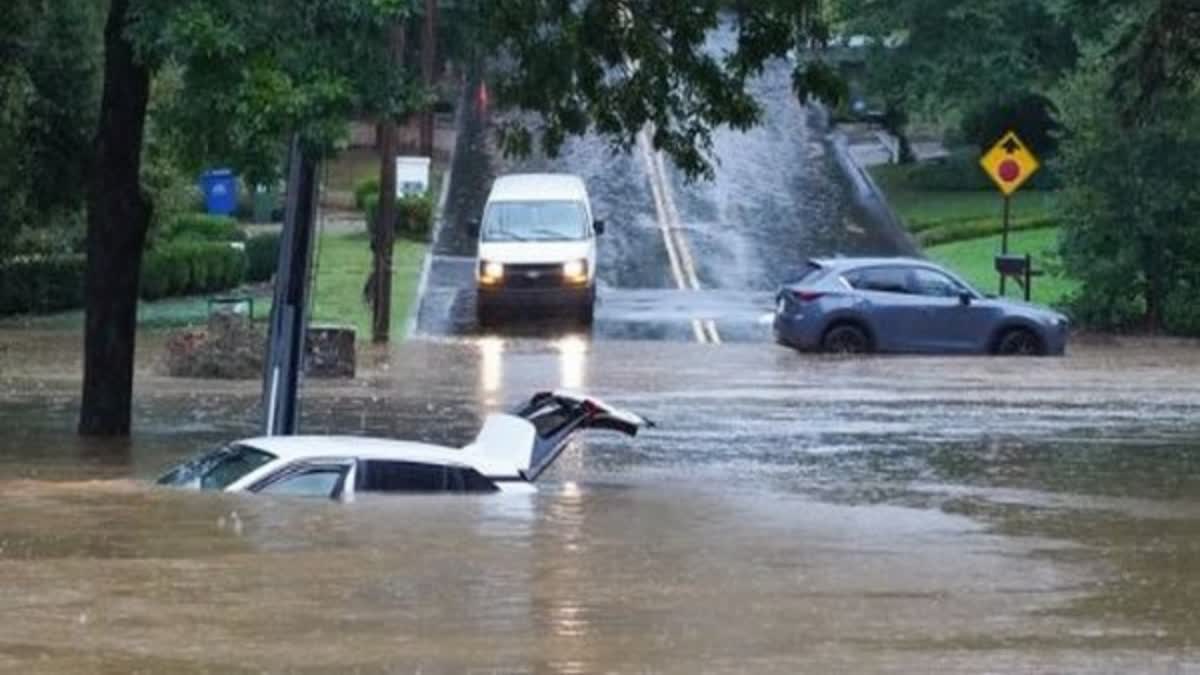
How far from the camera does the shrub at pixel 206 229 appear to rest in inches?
2078

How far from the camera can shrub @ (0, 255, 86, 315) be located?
45.7 metres

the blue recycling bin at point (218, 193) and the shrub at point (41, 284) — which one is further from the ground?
the blue recycling bin at point (218, 193)

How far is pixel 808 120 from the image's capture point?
7019 centimetres

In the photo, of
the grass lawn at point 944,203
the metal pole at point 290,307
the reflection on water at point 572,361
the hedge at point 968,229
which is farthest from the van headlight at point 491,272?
the metal pole at point 290,307

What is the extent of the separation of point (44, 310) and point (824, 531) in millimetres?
29998

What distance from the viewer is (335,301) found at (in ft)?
151

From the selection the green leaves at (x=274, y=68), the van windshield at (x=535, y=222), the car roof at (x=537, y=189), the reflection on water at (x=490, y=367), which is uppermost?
the green leaves at (x=274, y=68)

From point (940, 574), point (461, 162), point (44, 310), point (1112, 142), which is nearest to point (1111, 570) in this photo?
point (940, 574)

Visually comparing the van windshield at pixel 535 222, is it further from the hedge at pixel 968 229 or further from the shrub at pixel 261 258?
the hedge at pixel 968 229

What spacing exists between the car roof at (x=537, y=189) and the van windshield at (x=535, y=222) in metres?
0.14

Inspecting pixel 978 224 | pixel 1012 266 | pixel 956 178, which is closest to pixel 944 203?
pixel 956 178

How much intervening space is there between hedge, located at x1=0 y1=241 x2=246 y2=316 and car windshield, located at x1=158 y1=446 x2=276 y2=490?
26483mm

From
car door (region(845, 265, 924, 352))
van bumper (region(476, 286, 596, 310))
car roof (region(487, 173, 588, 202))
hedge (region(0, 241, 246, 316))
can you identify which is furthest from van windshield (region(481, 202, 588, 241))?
car door (region(845, 265, 924, 352))

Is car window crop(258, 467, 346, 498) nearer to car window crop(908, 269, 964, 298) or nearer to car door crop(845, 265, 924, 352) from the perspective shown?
car door crop(845, 265, 924, 352)
